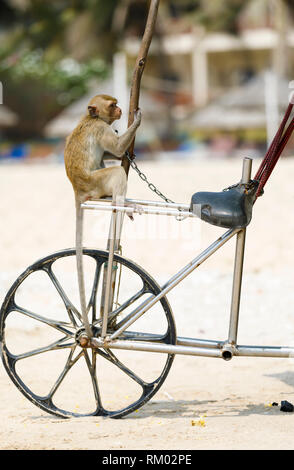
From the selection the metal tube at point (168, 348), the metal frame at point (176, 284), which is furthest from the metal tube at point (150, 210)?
the metal tube at point (168, 348)

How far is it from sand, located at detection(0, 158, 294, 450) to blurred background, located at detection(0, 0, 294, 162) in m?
16.5

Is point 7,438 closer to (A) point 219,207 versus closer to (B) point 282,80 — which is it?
(A) point 219,207

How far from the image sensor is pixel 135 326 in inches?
245

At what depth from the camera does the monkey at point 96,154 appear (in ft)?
11.7

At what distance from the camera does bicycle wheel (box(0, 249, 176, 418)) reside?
376 cm

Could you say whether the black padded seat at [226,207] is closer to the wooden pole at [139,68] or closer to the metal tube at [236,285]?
the metal tube at [236,285]

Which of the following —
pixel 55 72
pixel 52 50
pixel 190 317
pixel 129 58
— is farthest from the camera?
pixel 129 58

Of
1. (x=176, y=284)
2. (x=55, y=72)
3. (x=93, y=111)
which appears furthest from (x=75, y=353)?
(x=55, y=72)

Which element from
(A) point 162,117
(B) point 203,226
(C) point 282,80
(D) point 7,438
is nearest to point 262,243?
(B) point 203,226

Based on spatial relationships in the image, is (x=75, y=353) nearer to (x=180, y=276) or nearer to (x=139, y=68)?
(x=180, y=276)

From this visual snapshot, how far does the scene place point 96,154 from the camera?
364cm

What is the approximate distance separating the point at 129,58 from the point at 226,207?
109 feet

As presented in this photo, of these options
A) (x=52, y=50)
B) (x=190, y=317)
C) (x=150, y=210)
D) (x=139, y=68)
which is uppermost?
(x=52, y=50)

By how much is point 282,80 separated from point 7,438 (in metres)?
21.7
